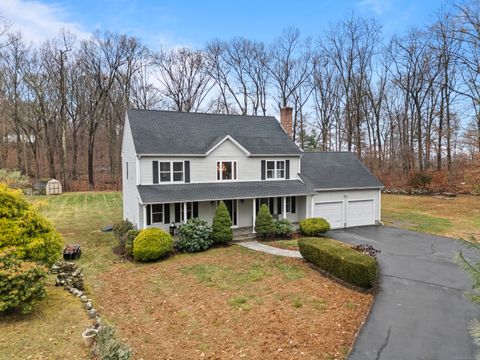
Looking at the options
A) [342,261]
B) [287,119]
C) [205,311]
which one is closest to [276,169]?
[287,119]

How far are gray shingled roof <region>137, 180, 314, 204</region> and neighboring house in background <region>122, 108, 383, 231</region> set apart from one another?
0.05 meters

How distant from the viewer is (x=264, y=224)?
1725 cm

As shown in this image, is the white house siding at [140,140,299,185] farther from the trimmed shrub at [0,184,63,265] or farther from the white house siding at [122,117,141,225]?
the trimmed shrub at [0,184,63,265]

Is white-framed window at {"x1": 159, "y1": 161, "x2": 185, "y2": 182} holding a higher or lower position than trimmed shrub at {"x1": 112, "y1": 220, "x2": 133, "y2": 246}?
higher

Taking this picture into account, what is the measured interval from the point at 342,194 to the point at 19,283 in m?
17.5

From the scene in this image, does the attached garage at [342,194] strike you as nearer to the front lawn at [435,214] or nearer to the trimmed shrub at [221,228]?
the front lawn at [435,214]

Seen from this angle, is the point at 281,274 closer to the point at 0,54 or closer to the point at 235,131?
the point at 235,131

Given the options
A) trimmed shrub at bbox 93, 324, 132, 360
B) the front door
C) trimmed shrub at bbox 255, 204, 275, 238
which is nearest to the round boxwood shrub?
trimmed shrub at bbox 255, 204, 275, 238

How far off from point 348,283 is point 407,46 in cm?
3505

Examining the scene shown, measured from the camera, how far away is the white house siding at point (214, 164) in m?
16.8

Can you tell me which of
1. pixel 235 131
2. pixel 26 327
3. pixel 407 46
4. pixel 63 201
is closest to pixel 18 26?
pixel 63 201

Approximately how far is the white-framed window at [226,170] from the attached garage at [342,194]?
492 centimetres

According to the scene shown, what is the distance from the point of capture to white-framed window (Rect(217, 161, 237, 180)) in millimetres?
18562

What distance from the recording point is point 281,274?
39.4 ft
